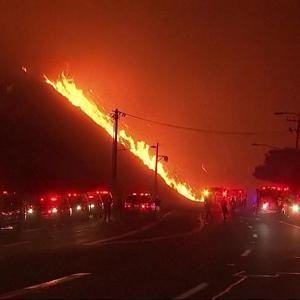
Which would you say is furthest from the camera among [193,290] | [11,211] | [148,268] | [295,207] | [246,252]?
[295,207]

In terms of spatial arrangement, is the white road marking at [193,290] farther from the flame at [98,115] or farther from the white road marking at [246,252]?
the flame at [98,115]

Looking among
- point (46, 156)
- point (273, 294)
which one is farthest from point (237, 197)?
point (273, 294)

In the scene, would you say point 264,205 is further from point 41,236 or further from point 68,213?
point 41,236

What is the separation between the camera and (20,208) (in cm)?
3444

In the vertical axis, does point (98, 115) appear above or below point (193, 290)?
above

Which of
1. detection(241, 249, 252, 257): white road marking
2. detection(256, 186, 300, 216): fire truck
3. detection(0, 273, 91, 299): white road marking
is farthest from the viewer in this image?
detection(256, 186, 300, 216): fire truck

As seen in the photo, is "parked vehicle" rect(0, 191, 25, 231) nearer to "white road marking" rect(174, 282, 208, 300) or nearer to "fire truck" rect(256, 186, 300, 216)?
"white road marking" rect(174, 282, 208, 300)

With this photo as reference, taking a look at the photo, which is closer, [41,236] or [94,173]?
[41,236]

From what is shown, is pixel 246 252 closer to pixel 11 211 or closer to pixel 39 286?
pixel 39 286

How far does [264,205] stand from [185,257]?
56612mm

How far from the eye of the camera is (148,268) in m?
18.9

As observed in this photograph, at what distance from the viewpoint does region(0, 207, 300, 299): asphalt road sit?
1423cm

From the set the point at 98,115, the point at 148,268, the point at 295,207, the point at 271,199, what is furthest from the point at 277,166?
the point at 148,268

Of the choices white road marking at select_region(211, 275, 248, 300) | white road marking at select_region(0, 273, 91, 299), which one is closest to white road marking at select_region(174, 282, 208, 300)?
white road marking at select_region(211, 275, 248, 300)
